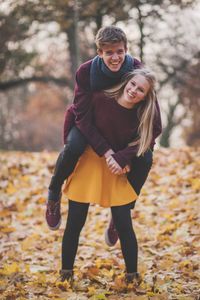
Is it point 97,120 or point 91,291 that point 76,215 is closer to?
point 91,291

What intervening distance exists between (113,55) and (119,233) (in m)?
1.28

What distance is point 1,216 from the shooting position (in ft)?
19.7

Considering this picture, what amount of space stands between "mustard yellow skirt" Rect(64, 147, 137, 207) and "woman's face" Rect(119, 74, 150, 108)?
0.50m

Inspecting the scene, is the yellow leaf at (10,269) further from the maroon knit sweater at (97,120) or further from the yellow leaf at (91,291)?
the maroon knit sweater at (97,120)

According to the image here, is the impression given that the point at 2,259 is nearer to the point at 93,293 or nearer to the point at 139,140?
the point at 93,293

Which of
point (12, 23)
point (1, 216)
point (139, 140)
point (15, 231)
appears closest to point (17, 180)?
point (1, 216)

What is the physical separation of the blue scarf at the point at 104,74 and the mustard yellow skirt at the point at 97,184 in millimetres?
487

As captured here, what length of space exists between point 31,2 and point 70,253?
8.19 meters

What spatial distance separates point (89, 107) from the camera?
3311 mm

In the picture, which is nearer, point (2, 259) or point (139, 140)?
point (139, 140)

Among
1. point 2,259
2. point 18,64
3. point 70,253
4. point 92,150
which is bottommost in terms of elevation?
point 2,259

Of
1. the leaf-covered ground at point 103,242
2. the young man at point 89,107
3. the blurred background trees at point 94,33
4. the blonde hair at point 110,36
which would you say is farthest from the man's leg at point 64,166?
the blurred background trees at point 94,33

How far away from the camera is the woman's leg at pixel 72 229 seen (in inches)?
138

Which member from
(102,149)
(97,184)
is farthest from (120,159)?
(97,184)
